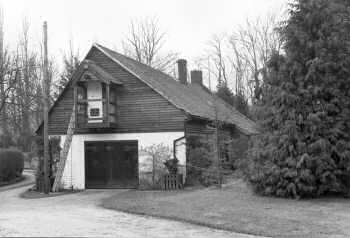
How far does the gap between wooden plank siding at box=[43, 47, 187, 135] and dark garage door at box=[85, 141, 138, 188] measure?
762 mm

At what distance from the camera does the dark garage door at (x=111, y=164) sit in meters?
22.4

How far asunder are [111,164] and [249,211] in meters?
11.1

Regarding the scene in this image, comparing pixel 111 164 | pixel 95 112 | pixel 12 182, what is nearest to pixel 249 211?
pixel 111 164

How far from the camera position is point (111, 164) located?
2284 cm

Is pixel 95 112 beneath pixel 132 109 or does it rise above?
beneath

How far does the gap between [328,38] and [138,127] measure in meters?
9.94

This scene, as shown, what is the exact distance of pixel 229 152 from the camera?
75.9ft

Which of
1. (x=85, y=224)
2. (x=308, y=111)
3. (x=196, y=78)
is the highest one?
(x=196, y=78)

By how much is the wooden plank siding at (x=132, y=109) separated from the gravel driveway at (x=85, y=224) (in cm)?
667

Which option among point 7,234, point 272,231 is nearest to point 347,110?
point 272,231

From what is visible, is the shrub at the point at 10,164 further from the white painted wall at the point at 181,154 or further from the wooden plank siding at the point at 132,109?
the white painted wall at the point at 181,154

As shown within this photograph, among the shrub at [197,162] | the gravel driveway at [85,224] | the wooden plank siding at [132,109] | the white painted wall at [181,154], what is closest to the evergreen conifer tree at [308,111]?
the shrub at [197,162]

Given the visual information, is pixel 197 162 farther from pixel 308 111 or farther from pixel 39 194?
pixel 39 194

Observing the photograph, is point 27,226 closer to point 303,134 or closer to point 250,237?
point 250,237
